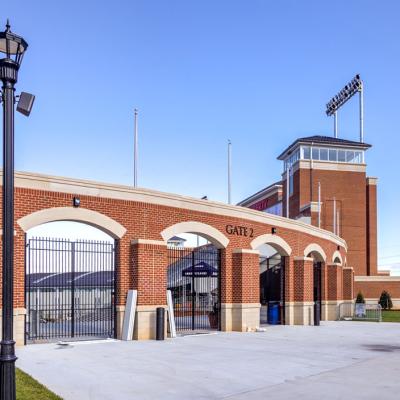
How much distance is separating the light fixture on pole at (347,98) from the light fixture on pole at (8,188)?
58941 mm

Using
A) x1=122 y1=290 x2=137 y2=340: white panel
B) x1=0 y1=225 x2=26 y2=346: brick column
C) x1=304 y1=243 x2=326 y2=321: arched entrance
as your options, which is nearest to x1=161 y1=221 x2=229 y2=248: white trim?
x1=122 y1=290 x2=137 y2=340: white panel

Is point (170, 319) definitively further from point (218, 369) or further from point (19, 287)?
point (218, 369)

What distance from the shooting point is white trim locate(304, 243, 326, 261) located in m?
28.3

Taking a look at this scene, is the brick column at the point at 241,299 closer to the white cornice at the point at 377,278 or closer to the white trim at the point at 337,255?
the white trim at the point at 337,255

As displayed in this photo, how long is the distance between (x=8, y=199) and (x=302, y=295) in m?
20.8

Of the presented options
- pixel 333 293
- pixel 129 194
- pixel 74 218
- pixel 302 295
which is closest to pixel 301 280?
pixel 302 295

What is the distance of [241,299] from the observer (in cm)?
2177

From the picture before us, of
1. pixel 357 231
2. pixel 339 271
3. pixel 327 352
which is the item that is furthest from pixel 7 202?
pixel 357 231

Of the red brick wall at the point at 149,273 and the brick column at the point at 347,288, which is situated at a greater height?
the red brick wall at the point at 149,273

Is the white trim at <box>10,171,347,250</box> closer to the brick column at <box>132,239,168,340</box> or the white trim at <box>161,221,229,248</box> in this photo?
the white trim at <box>161,221,229,248</box>

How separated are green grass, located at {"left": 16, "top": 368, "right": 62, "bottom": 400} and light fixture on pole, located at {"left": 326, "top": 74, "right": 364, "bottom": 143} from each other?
57.5 metres

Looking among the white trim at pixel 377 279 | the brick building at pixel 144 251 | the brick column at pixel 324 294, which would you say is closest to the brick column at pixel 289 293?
the brick building at pixel 144 251

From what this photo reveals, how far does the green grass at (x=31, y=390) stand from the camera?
872 cm

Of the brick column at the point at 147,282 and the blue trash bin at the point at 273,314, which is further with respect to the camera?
the blue trash bin at the point at 273,314
